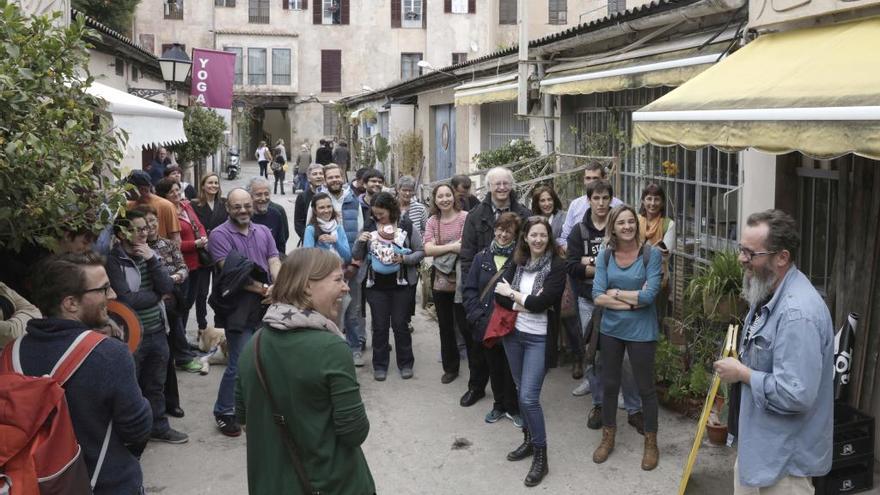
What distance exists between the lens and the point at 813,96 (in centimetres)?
468

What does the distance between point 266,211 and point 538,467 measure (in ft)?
14.3

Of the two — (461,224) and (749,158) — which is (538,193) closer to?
(461,224)

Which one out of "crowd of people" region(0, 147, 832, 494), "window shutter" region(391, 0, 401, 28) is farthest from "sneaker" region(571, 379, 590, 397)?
"window shutter" region(391, 0, 401, 28)

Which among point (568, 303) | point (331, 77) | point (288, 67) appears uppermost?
point (288, 67)

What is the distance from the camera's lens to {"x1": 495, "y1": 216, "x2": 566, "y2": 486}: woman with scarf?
19.2 ft

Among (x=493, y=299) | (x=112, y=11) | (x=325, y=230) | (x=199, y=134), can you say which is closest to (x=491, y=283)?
(x=493, y=299)

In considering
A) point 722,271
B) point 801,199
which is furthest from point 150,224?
point 801,199

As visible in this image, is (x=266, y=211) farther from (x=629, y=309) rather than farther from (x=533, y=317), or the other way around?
(x=629, y=309)

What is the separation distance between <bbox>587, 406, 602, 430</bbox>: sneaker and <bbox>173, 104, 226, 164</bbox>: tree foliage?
47.5ft

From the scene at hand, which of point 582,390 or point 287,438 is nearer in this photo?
point 287,438

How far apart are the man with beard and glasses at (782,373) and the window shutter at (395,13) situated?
144ft

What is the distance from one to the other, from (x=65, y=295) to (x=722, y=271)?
4668mm

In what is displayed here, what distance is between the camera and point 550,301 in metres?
5.89

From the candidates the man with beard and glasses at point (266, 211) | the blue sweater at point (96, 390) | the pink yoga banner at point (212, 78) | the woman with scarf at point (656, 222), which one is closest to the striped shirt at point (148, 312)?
the man with beard and glasses at point (266, 211)
